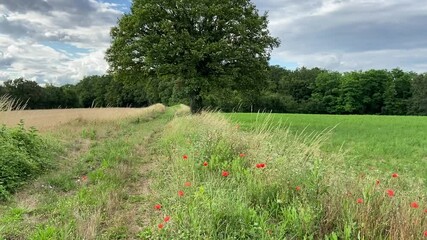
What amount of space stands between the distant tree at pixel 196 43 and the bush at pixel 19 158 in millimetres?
12714

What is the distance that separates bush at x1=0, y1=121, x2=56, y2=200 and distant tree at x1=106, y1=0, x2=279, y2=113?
12.7 meters

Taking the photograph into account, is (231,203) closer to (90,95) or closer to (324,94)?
(324,94)

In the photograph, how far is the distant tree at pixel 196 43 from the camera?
69.1 feet

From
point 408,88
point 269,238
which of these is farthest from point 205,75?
point 408,88

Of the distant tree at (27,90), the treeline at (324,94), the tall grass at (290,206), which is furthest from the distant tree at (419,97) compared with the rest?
the tall grass at (290,206)

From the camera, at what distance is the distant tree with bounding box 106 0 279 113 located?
829 inches

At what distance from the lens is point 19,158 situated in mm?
7078

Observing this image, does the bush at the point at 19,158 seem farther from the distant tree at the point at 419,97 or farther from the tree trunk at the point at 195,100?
the distant tree at the point at 419,97

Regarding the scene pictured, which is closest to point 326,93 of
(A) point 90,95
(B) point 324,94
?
(B) point 324,94

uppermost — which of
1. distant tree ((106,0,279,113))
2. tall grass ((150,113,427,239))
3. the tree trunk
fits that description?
distant tree ((106,0,279,113))

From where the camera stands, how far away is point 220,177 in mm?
5207

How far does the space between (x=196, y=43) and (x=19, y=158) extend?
1474 centimetres

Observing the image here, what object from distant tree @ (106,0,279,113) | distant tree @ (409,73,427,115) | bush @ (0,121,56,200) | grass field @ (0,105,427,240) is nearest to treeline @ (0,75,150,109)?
distant tree @ (106,0,279,113)

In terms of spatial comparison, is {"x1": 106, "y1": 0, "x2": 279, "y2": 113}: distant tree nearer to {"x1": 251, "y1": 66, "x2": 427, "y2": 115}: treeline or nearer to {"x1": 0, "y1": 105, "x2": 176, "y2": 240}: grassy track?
{"x1": 0, "y1": 105, "x2": 176, "y2": 240}: grassy track
